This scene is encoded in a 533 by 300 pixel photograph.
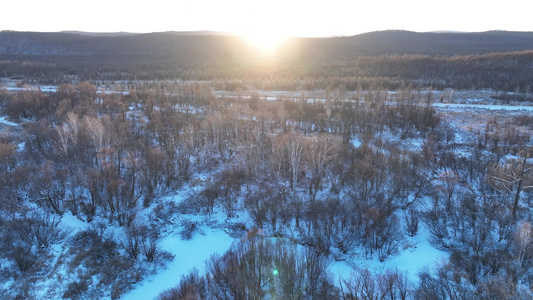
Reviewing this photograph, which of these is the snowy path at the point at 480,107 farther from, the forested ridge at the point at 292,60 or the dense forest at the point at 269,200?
the forested ridge at the point at 292,60

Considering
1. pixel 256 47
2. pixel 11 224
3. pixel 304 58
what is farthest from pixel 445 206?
pixel 256 47

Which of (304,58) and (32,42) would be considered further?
(32,42)

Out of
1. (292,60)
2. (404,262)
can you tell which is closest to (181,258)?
(404,262)

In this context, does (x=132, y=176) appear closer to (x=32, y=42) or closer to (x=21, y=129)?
(x=21, y=129)

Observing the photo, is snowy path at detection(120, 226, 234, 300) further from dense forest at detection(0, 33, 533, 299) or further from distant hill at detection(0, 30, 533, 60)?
distant hill at detection(0, 30, 533, 60)

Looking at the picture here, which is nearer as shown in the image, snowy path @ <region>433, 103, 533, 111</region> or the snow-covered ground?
the snow-covered ground

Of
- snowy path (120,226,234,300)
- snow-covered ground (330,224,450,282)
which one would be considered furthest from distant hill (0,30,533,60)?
snowy path (120,226,234,300)
